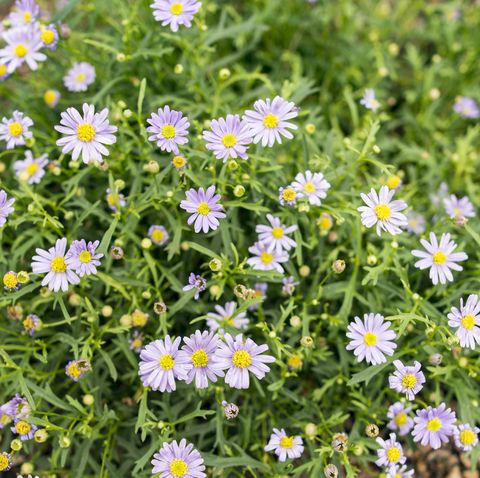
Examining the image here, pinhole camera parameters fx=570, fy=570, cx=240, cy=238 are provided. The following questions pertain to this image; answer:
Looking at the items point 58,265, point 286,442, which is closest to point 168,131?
point 58,265

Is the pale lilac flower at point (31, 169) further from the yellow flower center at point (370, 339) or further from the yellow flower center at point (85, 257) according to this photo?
the yellow flower center at point (370, 339)

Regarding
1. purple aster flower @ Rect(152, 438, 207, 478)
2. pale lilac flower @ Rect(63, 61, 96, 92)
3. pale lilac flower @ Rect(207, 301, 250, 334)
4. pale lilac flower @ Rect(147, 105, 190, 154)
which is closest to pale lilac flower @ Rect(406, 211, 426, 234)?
pale lilac flower @ Rect(207, 301, 250, 334)

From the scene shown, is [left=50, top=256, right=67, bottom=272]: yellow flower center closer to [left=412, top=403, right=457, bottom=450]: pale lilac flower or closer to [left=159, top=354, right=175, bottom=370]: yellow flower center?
[left=159, top=354, right=175, bottom=370]: yellow flower center

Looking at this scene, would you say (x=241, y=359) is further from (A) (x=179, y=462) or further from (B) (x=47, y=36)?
(B) (x=47, y=36)

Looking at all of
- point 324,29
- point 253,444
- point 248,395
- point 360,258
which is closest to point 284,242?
point 360,258

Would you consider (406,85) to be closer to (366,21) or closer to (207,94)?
(366,21)
